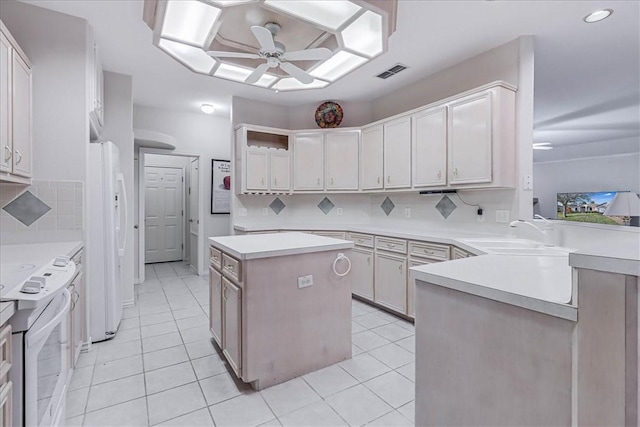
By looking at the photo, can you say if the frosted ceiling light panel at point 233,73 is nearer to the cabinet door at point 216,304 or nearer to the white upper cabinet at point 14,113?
the white upper cabinet at point 14,113

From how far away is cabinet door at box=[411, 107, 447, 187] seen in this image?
10.4ft

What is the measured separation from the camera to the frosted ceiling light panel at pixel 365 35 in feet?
6.80

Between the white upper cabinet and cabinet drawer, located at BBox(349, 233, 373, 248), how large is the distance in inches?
117

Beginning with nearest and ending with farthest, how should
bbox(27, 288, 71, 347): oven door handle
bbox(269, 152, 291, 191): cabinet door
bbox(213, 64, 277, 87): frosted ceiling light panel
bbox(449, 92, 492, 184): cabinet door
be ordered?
bbox(27, 288, 71, 347): oven door handle, bbox(449, 92, 492, 184): cabinet door, bbox(213, 64, 277, 87): frosted ceiling light panel, bbox(269, 152, 291, 191): cabinet door

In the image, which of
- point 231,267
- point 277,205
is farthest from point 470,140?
point 277,205

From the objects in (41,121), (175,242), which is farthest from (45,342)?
(175,242)

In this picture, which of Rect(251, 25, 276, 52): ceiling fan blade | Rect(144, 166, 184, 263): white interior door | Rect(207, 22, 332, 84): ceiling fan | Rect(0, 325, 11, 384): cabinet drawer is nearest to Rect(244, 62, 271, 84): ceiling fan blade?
Rect(207, 22, 332, 84): ceiling fan

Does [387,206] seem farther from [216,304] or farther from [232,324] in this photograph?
[232,324]

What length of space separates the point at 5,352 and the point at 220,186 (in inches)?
174

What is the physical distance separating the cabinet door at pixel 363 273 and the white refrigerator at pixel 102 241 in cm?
238

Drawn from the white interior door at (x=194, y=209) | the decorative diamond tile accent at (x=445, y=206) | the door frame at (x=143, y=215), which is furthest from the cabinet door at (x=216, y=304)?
the white interior door at (x=194, y=209)

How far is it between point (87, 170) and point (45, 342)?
1.66 metres

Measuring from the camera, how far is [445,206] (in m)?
3.50

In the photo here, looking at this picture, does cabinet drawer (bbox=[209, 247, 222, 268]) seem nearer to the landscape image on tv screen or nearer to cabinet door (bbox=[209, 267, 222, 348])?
cabinet door (bbox=[209, 267, 222, 348])
